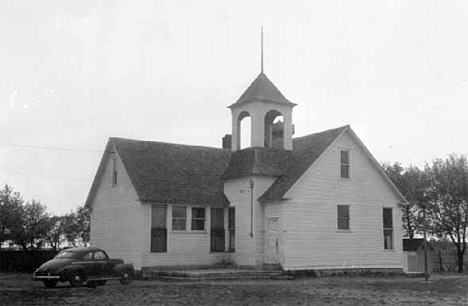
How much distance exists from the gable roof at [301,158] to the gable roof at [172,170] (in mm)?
3293

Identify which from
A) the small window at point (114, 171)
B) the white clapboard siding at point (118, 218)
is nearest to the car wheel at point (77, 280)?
the white clapboard siding at point (118, 218)

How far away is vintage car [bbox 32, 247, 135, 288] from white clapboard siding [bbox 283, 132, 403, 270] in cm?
882

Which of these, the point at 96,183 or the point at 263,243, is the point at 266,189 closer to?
the point at 263,243

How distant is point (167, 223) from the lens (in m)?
33.8

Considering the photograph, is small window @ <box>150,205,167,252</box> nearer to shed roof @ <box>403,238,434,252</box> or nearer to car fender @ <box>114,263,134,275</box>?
car fender @ <box>114,263,134,275</box>

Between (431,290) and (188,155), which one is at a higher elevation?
(188,155)

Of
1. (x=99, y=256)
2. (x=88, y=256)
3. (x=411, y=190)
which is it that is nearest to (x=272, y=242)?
(x=99, y=256)

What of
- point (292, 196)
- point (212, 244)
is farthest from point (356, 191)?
point (212, 244)

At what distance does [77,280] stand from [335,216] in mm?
14150

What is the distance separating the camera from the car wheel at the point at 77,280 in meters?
25.8

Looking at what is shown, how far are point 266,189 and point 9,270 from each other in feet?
60.9

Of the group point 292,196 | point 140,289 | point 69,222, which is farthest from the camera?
point 69,222

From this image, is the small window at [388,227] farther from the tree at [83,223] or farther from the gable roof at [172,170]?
the tree at [83,223]

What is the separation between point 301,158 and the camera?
35594 mm
